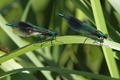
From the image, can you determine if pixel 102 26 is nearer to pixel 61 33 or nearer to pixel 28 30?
pixel 28 30

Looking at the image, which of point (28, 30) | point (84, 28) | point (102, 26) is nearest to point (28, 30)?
point (28, 30)

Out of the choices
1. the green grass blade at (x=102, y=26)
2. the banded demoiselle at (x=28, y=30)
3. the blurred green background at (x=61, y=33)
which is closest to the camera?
the green grass blade at (x=102, y=26)

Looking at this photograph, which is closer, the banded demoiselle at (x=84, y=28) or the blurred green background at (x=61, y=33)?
the banded demoiselle at (x=84, y=28)

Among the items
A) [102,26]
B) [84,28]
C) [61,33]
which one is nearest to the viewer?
[102,26]

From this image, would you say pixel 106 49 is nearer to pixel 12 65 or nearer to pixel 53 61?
pixel 12 65

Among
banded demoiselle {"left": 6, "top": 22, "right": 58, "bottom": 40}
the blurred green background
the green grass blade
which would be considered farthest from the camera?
the blurred green background

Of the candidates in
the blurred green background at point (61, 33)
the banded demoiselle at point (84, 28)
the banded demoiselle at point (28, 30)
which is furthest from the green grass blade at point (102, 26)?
the blurred green background at point (61, 33)

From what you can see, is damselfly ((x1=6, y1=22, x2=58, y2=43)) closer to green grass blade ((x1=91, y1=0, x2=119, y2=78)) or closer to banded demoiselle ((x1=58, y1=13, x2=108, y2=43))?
banded demoiselle ((x1=58, y1=13, x2=108, y2=43))

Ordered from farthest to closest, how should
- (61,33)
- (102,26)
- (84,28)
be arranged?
(61,33) → (84,28) → (102,26)

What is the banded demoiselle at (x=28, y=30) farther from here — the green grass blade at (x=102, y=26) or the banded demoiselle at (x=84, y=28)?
the green grass blade at (x=102, y=26)

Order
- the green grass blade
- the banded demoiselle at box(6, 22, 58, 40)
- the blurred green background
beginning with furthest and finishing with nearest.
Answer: the blurred green background → the banded demoiselle at box(6, 22, 58, 40) → the green grass blade

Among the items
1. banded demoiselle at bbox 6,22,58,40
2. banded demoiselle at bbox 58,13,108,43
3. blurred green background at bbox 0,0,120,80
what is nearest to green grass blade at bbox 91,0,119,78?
banded demoiselle at bbox 58,13,108,43
